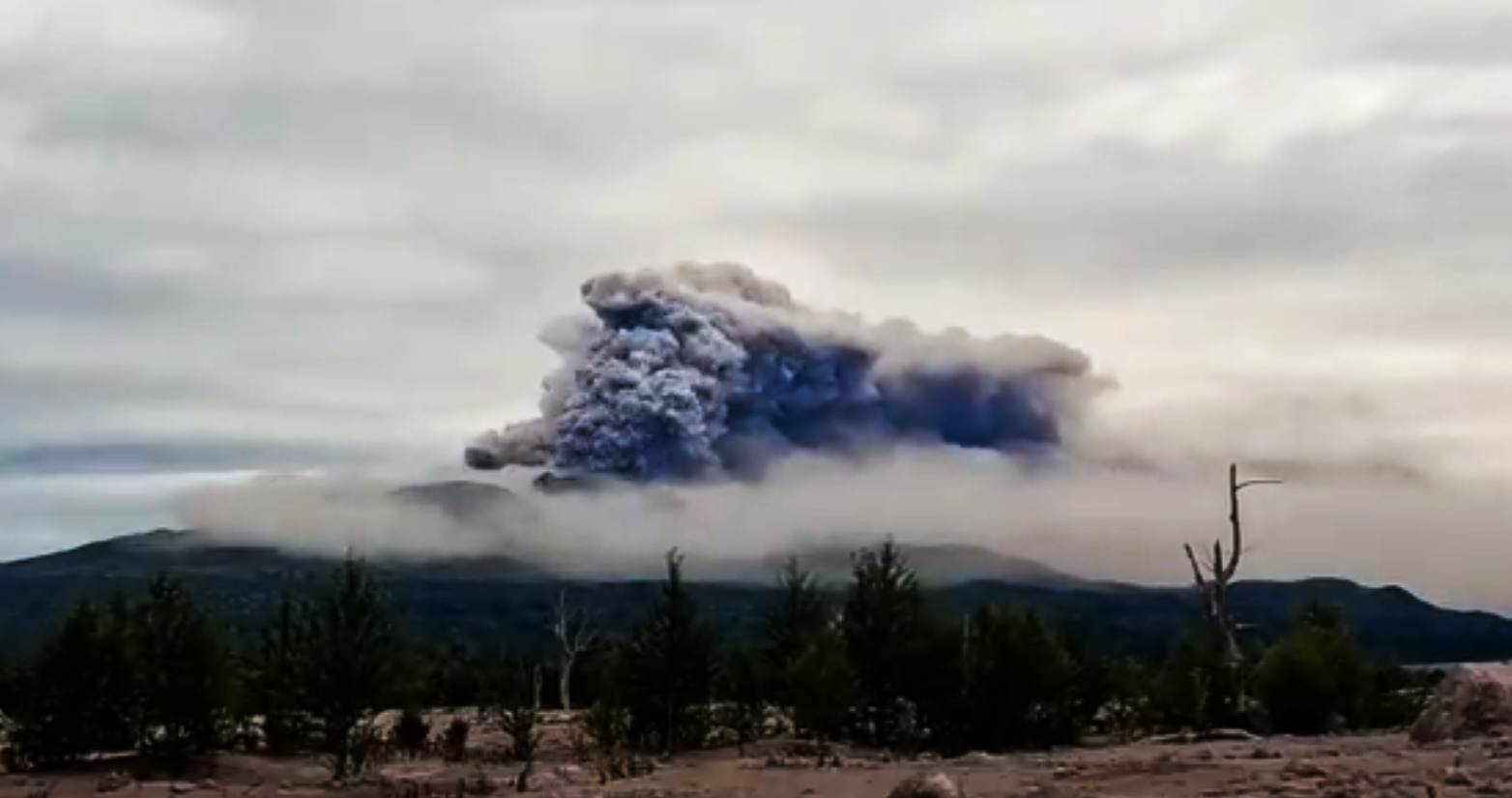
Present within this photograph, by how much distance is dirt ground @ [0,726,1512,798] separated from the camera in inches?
937

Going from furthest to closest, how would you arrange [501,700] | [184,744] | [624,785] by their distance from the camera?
[501,700] → [184,744] → [624,785]

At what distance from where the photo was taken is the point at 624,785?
101ft

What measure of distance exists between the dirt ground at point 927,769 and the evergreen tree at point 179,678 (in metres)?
1.26

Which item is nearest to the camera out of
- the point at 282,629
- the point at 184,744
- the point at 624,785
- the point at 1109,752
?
the point at 624,785

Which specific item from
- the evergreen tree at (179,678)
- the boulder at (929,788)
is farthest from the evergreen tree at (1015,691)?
the boulder at (929,788)

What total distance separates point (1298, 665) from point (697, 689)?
48.8 ft

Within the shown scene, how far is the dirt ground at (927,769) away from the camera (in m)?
23.8

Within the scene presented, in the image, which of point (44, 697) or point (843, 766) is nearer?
point (843, 766)

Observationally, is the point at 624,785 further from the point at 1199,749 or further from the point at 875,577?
the point at 875,577

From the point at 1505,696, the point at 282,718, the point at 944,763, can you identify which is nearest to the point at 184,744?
the point at 282,718

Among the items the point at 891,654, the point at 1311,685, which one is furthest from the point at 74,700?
the point at 1311,685

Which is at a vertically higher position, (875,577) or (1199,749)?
(875,577)

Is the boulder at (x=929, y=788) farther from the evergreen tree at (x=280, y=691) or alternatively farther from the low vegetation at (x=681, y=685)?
the evergreen tree at (x=280, y=691)

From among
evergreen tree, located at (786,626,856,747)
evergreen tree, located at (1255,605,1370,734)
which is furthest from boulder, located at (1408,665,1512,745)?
evergreen tree, located at (1255,605,1370,734)
